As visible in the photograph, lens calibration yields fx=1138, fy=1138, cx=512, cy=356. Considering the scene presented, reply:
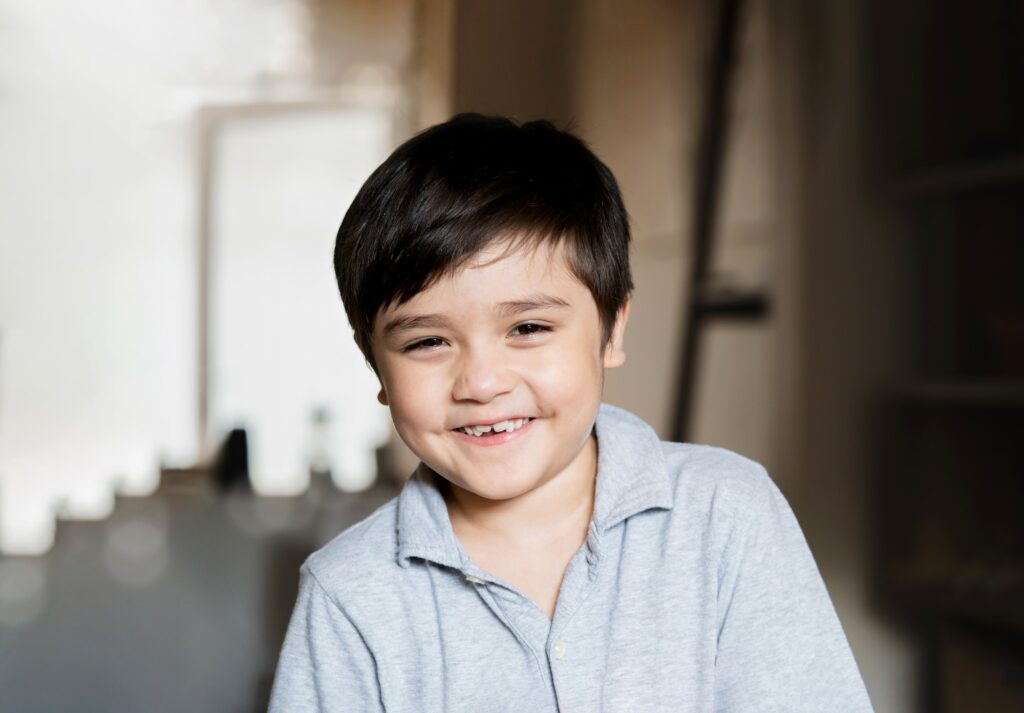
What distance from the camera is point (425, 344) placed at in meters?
0.87

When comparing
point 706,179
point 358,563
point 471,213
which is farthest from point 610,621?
point 706,179

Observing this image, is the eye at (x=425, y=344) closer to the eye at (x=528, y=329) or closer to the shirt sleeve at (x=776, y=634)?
the eye at (x=528, y=329)

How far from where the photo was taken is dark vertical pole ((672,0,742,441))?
1772 mm

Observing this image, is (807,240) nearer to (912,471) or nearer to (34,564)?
(912,471)

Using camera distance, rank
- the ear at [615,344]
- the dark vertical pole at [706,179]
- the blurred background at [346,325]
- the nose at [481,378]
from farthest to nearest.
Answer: the dark vertical pole at [706,179]
the blurred background at [346,325]
the ear at [615,344]
the nose at [481,378]

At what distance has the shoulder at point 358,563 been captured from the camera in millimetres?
922

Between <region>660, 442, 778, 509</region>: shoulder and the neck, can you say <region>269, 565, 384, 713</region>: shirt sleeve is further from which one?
<region>660, 442, 778, 509</region>: shoulder

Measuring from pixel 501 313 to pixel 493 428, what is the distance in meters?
0.09

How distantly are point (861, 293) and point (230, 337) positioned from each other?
95cm

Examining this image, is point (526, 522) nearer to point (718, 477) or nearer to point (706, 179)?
point (718, 477)

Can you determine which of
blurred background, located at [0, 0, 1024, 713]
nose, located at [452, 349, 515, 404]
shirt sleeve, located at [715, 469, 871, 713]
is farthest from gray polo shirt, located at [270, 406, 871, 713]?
blurred background, located at [0, 0, 1024, 713]

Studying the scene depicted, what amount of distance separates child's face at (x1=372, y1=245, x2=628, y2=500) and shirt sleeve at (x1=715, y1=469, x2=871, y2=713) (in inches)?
6.4

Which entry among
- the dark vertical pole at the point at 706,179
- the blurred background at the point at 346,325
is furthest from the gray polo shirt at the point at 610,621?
the dark vertical pole at the point at 706,179

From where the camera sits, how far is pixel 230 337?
1422 mm
